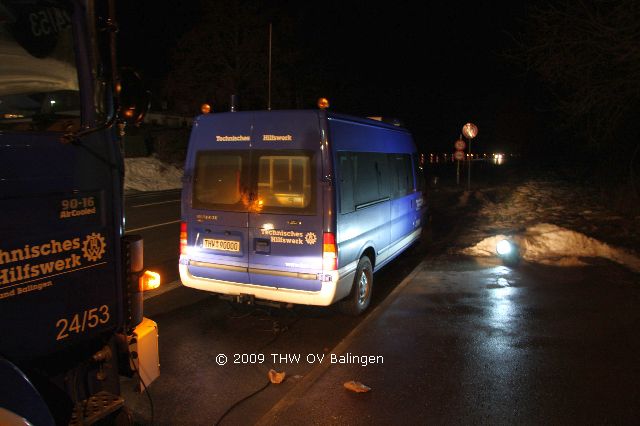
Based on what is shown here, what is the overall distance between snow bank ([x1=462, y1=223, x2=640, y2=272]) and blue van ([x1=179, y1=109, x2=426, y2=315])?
436 cm

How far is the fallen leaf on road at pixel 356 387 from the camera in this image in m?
4.55

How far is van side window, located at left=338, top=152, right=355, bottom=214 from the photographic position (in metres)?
5.88

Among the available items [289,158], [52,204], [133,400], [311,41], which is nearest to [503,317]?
[289,158]

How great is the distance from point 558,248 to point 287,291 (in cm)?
A: 621

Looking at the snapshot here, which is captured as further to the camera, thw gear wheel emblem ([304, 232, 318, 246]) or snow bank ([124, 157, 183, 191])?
snow bank ([124, 157, 183, 191])

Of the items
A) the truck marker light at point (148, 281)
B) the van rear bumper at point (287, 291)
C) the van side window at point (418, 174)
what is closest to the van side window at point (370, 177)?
the van rear bumper at point (287, 291)

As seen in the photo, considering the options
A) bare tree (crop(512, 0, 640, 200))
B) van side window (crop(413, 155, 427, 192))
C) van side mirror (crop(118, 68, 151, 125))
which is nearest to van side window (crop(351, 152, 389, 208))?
van side window (crop(413, 155, 427, 192))

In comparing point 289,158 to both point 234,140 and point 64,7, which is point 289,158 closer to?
point 234,140

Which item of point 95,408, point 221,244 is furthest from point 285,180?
point 95,408

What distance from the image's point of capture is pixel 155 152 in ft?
107

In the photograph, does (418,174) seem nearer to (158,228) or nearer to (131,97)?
(158,228)

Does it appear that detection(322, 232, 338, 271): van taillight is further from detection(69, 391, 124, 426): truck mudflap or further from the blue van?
detection(69, 391, 124, 426): truck mudflap

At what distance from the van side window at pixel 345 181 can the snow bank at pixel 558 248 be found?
4.84 metres

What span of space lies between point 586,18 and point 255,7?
2833 cm
